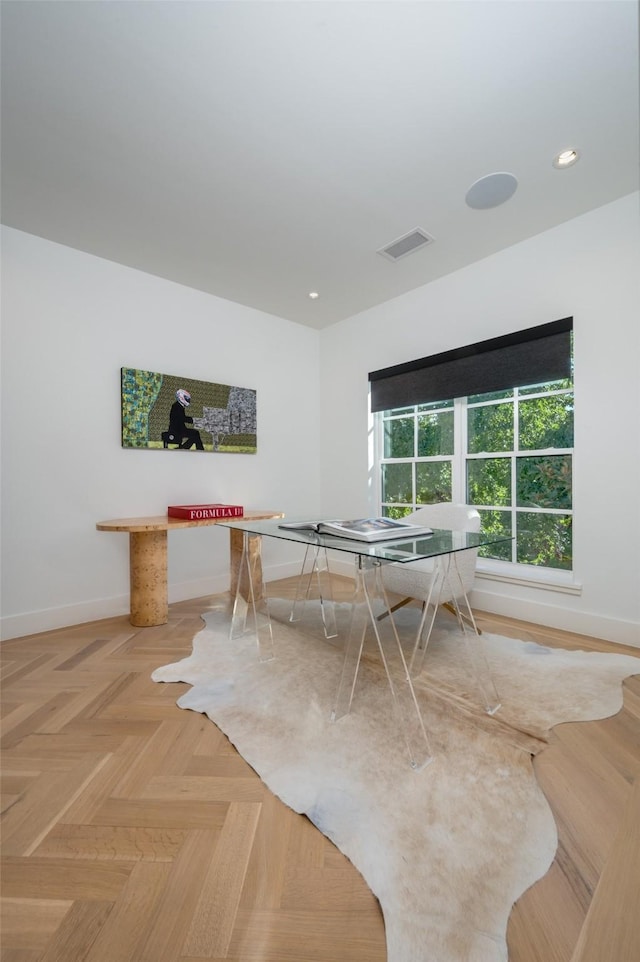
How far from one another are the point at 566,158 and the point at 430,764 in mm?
2876

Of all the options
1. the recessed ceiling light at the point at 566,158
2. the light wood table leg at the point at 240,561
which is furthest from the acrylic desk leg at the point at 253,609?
the recessed ceiling light at the point at 566,158

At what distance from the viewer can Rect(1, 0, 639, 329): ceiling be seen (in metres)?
1.46

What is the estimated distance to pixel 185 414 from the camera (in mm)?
3318

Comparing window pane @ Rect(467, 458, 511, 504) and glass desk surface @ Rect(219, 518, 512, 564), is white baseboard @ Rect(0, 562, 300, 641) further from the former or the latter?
window pane @ Rect(467, 458, 511, 504)

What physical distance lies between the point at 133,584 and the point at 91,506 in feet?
2.14

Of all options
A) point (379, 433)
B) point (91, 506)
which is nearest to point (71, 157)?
point (91, 506)

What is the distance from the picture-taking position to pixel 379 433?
12.8ft

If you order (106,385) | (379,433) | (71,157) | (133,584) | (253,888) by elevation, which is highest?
(71,157)

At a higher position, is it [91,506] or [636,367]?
[636,367]

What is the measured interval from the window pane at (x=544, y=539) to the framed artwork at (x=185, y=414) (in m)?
2.39

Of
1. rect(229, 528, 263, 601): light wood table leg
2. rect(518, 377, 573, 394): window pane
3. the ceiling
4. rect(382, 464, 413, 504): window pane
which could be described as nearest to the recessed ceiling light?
the ceiling

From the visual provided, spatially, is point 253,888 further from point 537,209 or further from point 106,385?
point 537,209

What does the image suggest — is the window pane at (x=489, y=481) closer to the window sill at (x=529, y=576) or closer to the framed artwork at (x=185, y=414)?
Result: the window sill at (x=529, y=576)

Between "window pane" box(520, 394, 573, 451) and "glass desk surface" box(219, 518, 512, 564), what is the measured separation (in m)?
1.33
